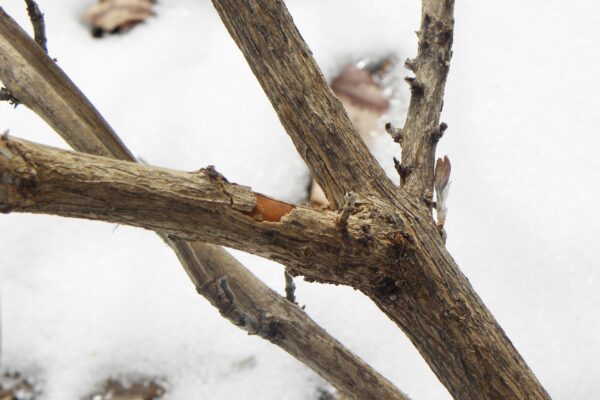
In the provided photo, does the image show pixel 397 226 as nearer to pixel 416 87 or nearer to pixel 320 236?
pixel 320 236

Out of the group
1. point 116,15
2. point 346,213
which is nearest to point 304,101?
point 346,213

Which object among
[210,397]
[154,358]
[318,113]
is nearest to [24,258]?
[154,358]

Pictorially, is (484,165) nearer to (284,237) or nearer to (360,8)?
(360,8)

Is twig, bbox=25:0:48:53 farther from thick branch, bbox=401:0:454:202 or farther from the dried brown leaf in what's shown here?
the dried brown leaf

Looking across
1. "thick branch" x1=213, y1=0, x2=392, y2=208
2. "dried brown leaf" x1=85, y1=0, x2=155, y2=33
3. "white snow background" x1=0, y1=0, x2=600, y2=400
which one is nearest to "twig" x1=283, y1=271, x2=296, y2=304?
"thick branch" x1=213, y1=0, x2=392, y2=208

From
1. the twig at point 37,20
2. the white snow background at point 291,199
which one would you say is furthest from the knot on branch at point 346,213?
the white snow background at point 291,199

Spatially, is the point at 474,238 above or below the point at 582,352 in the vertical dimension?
above
